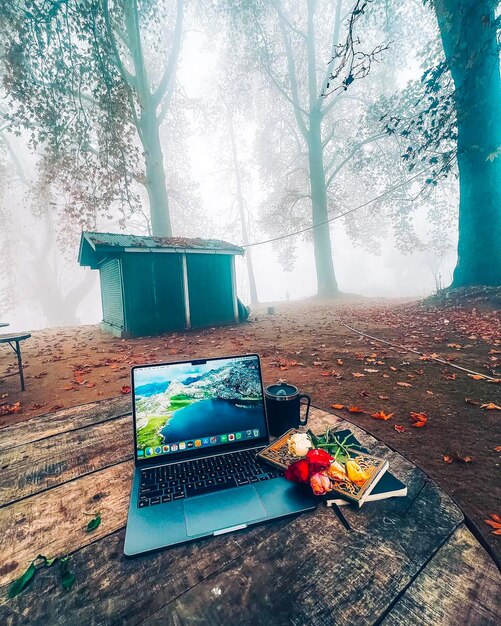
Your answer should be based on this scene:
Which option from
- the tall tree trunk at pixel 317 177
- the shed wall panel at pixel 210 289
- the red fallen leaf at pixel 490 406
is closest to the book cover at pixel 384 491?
the red fallen leaf at pixel 490 406

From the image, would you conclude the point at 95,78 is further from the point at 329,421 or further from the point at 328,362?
the point at 329,421

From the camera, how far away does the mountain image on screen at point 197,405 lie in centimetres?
151

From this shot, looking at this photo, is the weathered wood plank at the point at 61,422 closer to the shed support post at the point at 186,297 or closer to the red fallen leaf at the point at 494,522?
the red fallen leaf at the point at 494,522

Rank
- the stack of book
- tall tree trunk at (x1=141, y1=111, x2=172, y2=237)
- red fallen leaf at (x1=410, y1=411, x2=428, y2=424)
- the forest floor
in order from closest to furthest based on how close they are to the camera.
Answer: the stack of book, the forest floor, red fallen leaf at (x1=410, y1=411, x2=428, y2=424), tall tree trunk at (x1=141, y1=111, x2=172, y2=237)

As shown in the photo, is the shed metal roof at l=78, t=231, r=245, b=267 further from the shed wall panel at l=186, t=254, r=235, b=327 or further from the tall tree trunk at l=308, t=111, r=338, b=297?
the tall tree trunk at l=308, t=111, r=338, b=297

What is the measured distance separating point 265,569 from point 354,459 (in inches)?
25.4

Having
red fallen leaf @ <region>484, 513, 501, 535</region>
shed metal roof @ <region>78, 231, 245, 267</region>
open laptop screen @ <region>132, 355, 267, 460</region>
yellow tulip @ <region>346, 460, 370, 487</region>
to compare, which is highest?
shed metal roof @ <region>78, 231, 245, 267</region>

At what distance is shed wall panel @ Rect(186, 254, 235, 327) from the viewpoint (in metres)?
11.0

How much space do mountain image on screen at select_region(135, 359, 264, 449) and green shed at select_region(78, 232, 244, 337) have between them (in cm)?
893

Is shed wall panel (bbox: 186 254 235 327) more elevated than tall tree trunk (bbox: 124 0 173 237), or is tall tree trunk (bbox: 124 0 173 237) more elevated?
tall tree trunk (bbox: 124 0 173 237)

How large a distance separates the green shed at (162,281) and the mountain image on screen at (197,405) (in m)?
8.93

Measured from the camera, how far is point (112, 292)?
36.8ft

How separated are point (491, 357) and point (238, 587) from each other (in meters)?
6.35

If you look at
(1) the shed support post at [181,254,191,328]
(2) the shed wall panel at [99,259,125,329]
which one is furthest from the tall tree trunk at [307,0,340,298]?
(2) the shed wall panel at [99,259,125,329]
